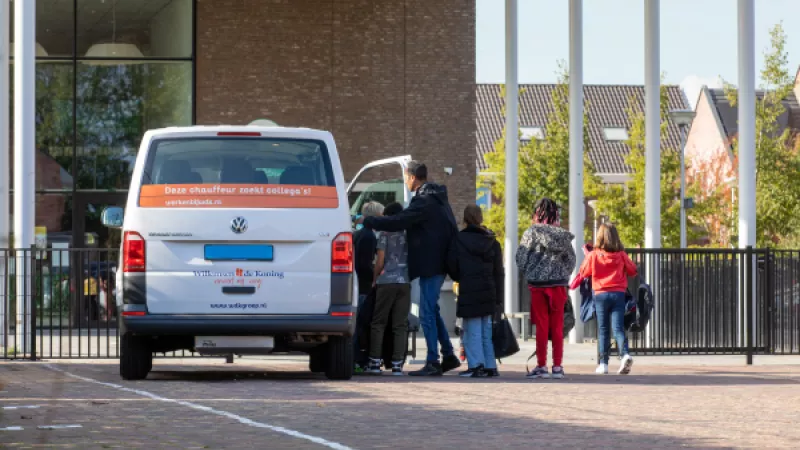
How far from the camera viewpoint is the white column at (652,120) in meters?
22.5

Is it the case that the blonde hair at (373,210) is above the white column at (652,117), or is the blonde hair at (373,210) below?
below

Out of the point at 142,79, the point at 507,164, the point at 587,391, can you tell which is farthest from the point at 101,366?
the point at 142,79

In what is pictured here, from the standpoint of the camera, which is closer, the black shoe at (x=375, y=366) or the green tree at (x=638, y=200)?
the black shoe at (x=375, y=366)

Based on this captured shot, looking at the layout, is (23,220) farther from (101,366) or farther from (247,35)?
(247,35)

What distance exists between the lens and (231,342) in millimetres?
12898

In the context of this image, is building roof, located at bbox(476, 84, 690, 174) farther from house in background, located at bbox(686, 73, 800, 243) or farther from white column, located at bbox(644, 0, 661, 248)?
white column, located at bbox(644, 0, 661, 248)

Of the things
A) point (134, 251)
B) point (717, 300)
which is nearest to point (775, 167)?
point (717, 300)

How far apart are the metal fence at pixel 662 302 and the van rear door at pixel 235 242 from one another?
3614 mm

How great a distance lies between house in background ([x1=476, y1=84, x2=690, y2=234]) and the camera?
72562mm

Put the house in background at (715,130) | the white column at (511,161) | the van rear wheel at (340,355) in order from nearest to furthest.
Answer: the van rear wheel at (340,355) → the white column at (511,161) → the house in background at (715,130)

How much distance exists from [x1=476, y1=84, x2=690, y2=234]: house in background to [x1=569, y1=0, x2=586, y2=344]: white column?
4692cm

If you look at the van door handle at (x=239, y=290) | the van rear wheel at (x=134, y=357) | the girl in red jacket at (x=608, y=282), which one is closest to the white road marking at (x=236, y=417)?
the van rear wheel at (x=134, y=357)

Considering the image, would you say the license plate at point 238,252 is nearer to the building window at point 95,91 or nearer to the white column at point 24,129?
the white column at point 24,129

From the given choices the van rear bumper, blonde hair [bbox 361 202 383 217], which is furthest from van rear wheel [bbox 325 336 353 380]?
blonde hair [bbox 361 202 383 217]
